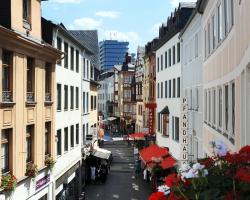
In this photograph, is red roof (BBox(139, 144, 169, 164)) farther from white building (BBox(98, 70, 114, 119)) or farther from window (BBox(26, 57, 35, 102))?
white building (BBox(98, 70, 114, 119))

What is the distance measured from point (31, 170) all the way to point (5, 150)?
2529 millimetres

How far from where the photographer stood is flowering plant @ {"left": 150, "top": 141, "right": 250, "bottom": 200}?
4168mm

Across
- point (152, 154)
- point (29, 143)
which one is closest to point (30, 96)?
point (29, 143)

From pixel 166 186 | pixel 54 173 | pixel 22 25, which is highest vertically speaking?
pixel 22 25

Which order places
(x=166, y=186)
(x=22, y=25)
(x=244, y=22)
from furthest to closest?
(x=22, y=25) → (x=244, y=22) → (x=166, y=186)

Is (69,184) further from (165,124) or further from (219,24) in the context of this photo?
(219,24)

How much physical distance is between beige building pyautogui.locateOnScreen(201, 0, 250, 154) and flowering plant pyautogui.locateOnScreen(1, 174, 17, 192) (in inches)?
285

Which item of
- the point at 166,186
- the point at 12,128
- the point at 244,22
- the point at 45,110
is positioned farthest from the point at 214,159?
the point at 45,110

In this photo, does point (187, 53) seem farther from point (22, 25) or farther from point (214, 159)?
point (214, 159)

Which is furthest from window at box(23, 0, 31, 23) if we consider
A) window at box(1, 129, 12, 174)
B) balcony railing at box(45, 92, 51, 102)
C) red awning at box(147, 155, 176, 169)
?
red awning at box(147, 155, 176, 169)

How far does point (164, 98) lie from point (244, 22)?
32.9 metres

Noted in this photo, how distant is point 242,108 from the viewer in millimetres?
10992

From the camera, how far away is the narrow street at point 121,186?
32.7 metres

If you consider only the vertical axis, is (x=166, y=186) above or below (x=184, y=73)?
below
